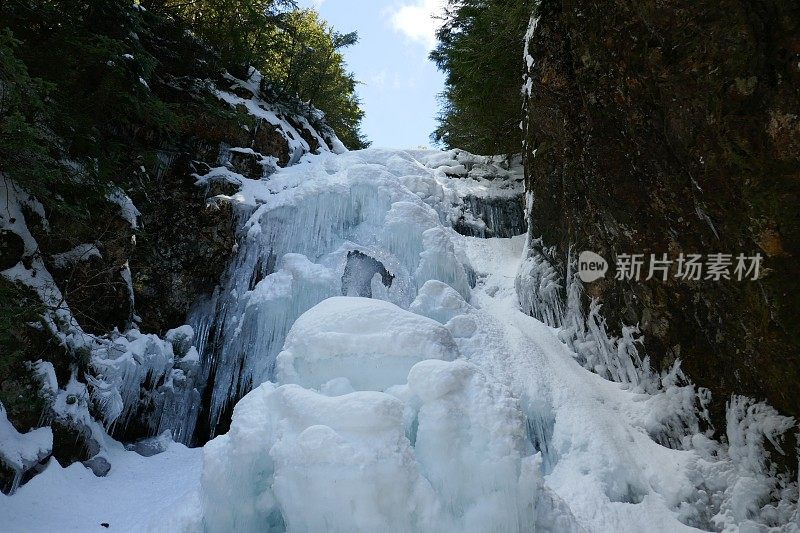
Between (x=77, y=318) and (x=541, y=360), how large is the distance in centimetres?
616

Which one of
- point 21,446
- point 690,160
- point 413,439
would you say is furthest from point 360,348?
point 21,446

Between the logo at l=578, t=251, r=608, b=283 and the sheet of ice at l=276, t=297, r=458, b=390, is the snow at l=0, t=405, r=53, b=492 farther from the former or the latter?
the logo at l=578, t=251, r=608, b=283

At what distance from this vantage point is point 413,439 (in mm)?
3627

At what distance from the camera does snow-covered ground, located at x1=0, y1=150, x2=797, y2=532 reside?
3.14 metres

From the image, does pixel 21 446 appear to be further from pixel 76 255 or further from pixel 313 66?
pixel 313 66

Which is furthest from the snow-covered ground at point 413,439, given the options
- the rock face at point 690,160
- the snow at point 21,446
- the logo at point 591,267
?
the logo at point 591,267

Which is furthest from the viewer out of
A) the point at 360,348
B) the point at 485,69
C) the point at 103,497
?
the point at 485,69

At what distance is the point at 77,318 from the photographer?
6.59 m

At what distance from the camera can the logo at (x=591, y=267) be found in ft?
21.1

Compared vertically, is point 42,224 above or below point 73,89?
below

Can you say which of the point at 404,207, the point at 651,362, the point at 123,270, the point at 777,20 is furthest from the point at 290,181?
the point at 777,20

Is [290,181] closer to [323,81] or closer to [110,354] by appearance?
[110,354]

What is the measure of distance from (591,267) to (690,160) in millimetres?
2352

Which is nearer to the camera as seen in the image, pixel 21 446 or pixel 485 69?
pixel 21 446
